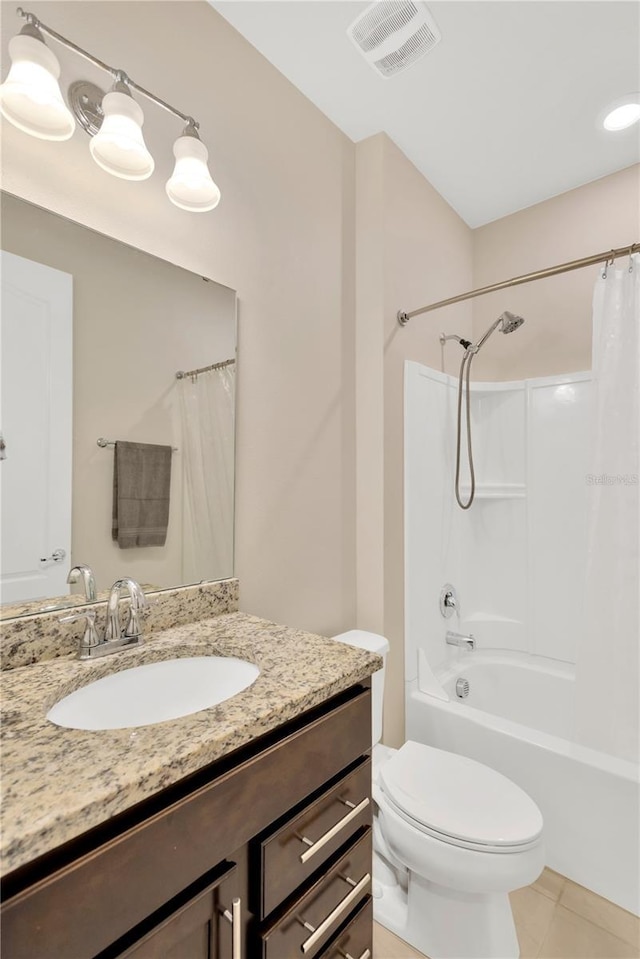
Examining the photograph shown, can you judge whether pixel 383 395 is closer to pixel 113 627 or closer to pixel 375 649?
pixel 375 649

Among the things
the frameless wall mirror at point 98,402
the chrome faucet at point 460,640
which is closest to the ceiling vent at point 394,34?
the frameless wall mirror at point 98,402

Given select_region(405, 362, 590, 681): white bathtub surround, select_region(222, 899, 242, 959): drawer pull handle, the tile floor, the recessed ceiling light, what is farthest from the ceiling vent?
the tile floor

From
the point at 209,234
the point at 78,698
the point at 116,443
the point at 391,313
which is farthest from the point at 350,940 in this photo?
the point at 391,313

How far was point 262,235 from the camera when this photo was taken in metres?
1.48

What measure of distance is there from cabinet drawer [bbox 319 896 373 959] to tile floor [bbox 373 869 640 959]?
539mm

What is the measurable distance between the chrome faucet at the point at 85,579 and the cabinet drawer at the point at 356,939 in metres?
0.82

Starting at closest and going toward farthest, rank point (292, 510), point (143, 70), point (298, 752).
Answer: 1. point (298, 752)
2. point (143, 70)
3. point (292, 510)

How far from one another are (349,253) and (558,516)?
1.62 meters

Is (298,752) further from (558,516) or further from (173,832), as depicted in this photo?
(558,516)

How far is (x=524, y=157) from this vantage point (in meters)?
2.04

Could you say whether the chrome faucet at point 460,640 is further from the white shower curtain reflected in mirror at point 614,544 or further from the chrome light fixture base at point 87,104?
the chrome light fixture base at point 87,104

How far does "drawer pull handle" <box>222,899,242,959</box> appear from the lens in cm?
64

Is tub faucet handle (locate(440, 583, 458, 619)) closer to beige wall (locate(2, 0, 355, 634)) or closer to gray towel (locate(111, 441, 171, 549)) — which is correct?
beige wall (locate(2, 0, 355, 634))

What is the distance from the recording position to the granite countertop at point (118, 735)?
49 cm
